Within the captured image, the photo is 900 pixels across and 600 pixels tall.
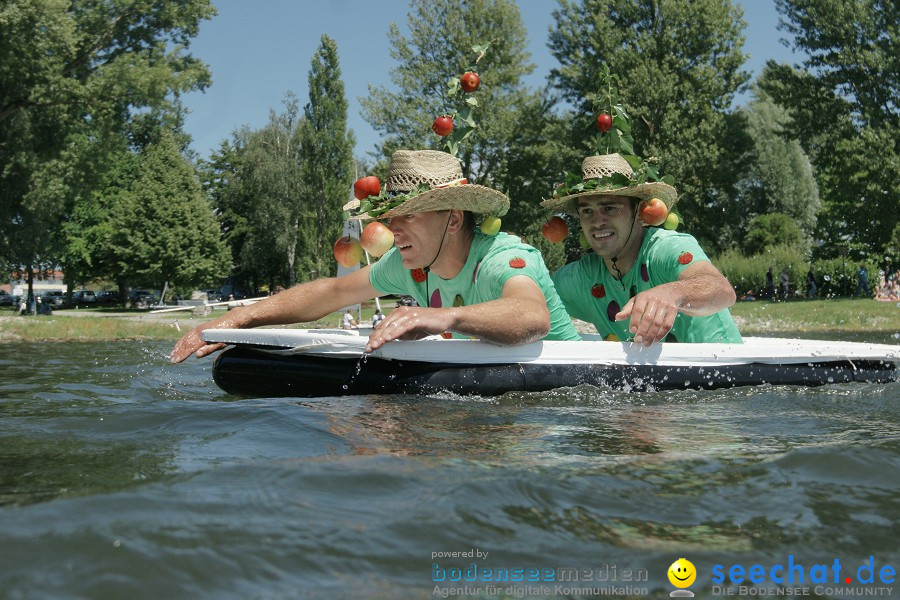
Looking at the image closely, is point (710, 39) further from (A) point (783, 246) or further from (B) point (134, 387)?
(B) point (134, 387)

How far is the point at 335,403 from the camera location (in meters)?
4.20

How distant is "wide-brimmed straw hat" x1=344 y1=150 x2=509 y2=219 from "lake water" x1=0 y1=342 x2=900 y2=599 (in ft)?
3.87

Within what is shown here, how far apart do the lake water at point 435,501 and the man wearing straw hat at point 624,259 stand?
1.18 m

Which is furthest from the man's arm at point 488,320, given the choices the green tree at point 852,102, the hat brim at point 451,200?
the green tree at point 852,102

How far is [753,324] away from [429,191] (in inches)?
824

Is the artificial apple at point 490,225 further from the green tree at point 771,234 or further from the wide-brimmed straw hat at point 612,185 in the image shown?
the green tree at point 771,234

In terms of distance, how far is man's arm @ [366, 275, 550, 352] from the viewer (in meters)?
4.05

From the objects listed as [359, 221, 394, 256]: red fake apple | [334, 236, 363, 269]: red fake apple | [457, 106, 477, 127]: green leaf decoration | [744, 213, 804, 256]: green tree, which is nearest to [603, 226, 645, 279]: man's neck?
[457, 106, 477, 127]: green leaf decoration

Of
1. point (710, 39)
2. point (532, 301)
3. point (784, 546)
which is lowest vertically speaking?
point (784, 546)

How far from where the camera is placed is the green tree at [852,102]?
1142 inches

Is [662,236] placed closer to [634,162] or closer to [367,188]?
[634,162]

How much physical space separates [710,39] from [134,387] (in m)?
32.9

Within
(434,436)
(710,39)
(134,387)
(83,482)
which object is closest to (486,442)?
(434,436)

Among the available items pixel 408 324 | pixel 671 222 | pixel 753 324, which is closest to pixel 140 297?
pixel 753 324
